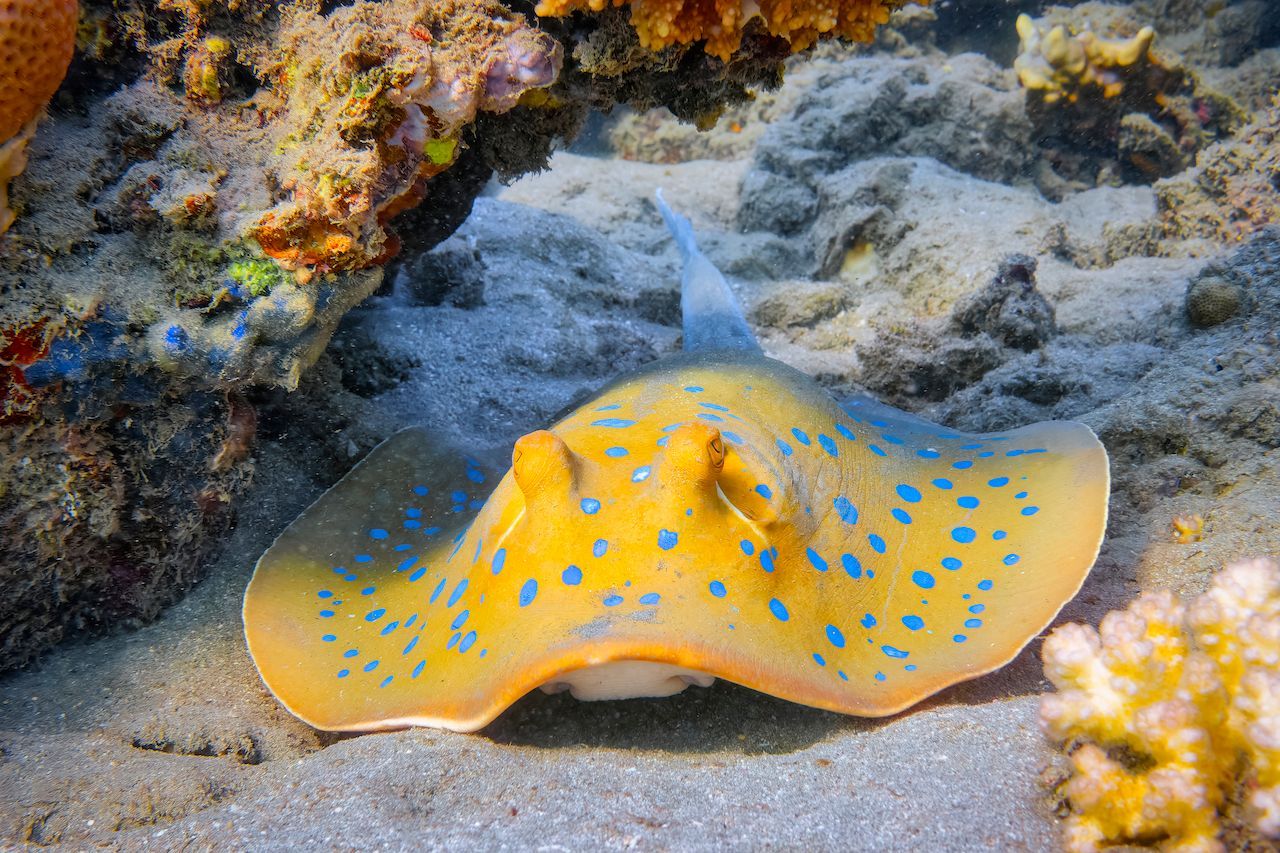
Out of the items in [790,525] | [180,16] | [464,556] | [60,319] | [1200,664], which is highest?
[180,16]

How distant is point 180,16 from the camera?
10.3ft

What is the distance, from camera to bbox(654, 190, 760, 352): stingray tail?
485cm

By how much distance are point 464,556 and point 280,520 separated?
5.33 feet

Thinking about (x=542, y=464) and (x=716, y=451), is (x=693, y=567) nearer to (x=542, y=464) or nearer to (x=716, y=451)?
(x=716, y=451)

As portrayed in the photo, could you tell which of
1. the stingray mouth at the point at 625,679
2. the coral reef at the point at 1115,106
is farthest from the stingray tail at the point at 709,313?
the coral reef at the point at 1115,106

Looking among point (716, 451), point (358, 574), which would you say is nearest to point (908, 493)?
point (716, 451)

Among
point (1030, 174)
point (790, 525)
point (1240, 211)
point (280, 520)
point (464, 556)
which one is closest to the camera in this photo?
point (790, 525)

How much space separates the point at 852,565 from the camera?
115 inches

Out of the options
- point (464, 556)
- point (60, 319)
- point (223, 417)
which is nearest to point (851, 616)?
point (464, 556)

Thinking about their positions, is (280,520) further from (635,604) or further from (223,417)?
(635,604)

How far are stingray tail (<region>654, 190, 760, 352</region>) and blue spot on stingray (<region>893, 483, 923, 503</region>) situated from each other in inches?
58.6

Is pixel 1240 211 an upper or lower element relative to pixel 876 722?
upper

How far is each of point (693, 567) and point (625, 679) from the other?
460mm

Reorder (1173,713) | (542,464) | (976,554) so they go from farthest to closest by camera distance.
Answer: (976,554) → (542,464) → (1173,713)
